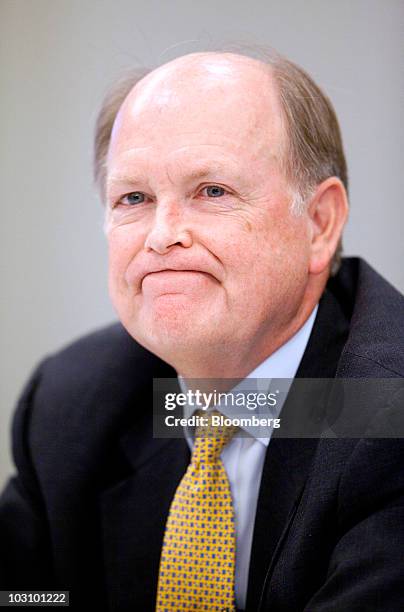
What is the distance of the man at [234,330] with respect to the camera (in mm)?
945

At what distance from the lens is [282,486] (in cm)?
108

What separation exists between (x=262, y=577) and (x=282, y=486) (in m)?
0.14

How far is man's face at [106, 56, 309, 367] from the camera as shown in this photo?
1.05 metres

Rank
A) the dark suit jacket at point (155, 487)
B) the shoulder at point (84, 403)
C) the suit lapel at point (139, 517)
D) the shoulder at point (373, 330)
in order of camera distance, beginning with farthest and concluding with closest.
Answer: the shoulder at point (84, 403) → the suit lapel at point (139, 517) → the shoulder at point (373, 330) → the dark suit jacket at point (155, 487)

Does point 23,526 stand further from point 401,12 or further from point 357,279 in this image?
point 401,12

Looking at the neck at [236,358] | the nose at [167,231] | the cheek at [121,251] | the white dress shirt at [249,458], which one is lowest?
the white dress shirt at [249,458]

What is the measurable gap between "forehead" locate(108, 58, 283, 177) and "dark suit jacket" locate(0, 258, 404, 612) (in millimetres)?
325

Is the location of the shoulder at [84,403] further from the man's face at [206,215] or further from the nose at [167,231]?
the nose at [167,231]

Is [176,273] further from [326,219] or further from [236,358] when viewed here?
[326,219]

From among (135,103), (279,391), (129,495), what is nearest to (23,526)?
(129,495)

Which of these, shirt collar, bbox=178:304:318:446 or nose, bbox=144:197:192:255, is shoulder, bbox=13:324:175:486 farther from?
nose, bbox=144:197:192:255

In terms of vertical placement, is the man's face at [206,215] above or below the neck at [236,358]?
above

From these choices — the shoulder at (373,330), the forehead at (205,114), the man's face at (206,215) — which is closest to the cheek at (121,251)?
the man's face at (206,215)

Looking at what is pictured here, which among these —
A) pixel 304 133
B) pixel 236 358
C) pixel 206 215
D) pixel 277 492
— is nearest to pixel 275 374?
pixel 236 358
